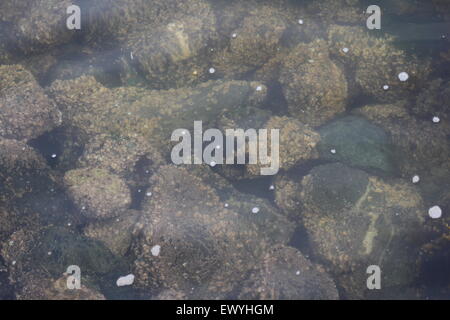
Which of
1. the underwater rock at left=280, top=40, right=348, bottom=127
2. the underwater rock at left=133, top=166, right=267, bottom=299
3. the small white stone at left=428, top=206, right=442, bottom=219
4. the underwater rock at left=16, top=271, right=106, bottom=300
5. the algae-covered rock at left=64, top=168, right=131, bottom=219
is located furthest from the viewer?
the underwater rock at left=280, top=40, right=348, bottom=127

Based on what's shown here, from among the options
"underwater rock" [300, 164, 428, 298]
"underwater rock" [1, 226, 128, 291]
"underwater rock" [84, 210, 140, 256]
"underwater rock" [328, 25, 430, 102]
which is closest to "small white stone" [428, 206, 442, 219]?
"underwater rock" [300, 164, 428, 298]

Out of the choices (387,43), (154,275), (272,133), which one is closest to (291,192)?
(272,133)

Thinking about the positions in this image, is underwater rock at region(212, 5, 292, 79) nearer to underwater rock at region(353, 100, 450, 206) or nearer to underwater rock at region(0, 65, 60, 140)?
underwater rock at region(353, 100, 450, 206)

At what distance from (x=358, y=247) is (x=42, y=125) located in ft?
13.0

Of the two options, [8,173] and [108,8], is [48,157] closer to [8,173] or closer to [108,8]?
[8,173]

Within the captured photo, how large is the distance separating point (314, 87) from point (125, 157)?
8.01ft

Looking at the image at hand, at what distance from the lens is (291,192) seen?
4008 millimetres

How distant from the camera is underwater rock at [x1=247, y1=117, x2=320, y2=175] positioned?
4082mm

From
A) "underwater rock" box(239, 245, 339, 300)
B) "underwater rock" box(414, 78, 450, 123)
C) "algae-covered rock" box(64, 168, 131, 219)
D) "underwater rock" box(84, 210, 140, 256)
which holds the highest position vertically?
"underwater rock" box(414, 78, 450, 123)

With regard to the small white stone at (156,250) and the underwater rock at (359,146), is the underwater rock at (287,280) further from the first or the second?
the underwater rock at (359,146)

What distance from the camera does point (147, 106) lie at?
4.22 metres

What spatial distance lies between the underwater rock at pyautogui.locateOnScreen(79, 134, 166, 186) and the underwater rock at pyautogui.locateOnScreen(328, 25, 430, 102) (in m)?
2.70

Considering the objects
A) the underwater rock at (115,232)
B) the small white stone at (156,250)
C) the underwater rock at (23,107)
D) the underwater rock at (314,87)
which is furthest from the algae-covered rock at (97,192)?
the underwater rock at (314,87)

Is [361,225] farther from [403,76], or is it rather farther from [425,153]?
[403,76]
